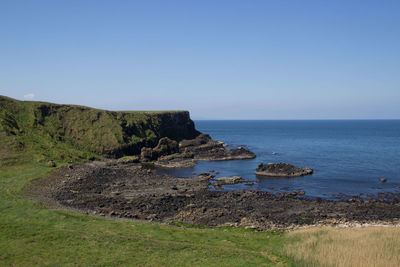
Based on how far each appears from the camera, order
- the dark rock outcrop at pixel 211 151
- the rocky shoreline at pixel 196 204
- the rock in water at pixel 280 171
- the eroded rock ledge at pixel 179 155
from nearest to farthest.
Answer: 1. the rocky shoreline at pixel 196 204
2. the rock in water at pixel 280 171
3. the eroded rock ledge at pixel 179 155
4. the dark rock outcrop at pixel 211 151

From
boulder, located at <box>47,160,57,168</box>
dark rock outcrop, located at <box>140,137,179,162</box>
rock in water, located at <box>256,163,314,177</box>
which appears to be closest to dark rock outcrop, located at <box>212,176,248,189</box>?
rock in water, located at <box>256,163,314,177</box>

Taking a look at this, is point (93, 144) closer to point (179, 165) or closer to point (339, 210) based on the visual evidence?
point (179, 165)

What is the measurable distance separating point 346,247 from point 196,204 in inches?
953

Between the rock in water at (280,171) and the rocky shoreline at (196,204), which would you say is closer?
the rocky shoreline at (196,204)

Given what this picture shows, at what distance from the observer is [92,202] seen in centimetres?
4534

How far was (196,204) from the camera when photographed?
4575 cm

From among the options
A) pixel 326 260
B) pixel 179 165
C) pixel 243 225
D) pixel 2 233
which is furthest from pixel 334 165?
pixel 2 233

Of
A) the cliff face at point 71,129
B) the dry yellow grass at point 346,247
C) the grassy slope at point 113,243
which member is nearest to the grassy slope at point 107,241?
the grassy slope at point 113,243

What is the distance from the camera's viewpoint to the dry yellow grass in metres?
22.8

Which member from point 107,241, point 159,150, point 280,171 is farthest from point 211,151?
point 107,241

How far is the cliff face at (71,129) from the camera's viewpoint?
253 ft

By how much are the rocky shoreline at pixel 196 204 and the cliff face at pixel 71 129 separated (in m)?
21.7

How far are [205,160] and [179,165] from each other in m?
12.6

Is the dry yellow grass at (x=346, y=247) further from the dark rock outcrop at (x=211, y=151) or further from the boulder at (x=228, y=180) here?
the dark rock outcrop at (x=211, y=151)
